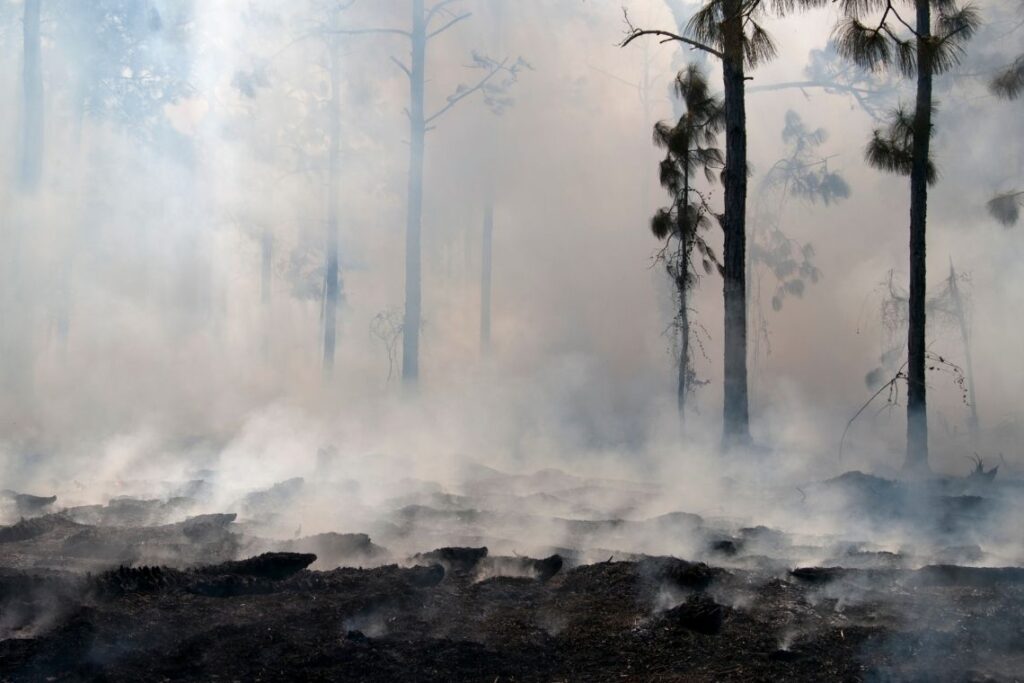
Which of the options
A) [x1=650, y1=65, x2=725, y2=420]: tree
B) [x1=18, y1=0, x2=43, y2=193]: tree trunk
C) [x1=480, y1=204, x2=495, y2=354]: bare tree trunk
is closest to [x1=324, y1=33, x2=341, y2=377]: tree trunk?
[x1=480, y1=204, x2=495, y2=354]: bare tree trunk

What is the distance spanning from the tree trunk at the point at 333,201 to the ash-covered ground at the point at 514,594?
36.1ft

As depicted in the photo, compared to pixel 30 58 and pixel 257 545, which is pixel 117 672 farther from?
pixel 30 58

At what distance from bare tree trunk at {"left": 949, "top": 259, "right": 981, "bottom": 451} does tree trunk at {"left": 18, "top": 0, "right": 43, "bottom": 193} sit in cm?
1550

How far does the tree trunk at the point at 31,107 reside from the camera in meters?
15.5

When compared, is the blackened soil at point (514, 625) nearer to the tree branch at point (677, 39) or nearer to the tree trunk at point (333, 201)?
the tree branch at point (677, 39)

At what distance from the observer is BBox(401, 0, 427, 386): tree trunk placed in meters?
16.3

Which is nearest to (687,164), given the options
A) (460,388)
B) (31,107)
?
(460,388)

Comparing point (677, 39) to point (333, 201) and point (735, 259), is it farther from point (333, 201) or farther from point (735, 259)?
point (333, 201)

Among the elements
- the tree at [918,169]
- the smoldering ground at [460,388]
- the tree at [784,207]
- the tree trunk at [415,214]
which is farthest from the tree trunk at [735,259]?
the tree at [784,207]

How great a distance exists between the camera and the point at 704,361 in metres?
22.0

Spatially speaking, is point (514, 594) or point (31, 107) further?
point (31, 107)

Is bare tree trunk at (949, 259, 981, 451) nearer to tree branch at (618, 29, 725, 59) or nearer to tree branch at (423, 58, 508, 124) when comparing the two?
tree branch at (423, 58, 508, 124)

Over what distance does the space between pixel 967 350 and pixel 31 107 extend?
1596 cm

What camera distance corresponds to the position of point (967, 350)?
17406mm
